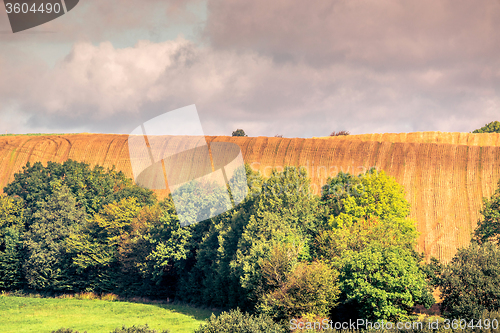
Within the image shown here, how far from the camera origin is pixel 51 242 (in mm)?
60125

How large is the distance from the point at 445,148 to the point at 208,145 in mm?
46312

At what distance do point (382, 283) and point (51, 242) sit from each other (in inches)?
1790

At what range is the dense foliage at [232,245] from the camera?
33.7 metres

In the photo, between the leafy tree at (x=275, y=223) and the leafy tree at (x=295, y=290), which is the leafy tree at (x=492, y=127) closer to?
the leafy tree at (x=275, y=223)

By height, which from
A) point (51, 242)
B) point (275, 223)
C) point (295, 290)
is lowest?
point (295, 290)

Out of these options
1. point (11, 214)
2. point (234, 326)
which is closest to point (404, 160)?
point (234, 326)

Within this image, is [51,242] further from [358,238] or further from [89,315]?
[358,238]

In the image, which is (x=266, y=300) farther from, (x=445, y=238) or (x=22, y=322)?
(x=445, y=238)

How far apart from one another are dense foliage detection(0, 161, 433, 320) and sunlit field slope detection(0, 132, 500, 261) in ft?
38.4

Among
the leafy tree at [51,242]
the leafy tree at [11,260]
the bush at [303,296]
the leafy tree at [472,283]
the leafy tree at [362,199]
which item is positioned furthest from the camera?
the leafy tree at [11,260]

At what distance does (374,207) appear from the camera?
4488cm

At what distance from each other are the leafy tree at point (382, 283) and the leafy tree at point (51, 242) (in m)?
41.7

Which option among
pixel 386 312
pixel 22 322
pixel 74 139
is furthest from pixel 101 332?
pixel 74 139

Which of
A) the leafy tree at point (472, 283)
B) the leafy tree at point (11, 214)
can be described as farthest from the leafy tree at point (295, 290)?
the leafy tree at point (11, 214)
